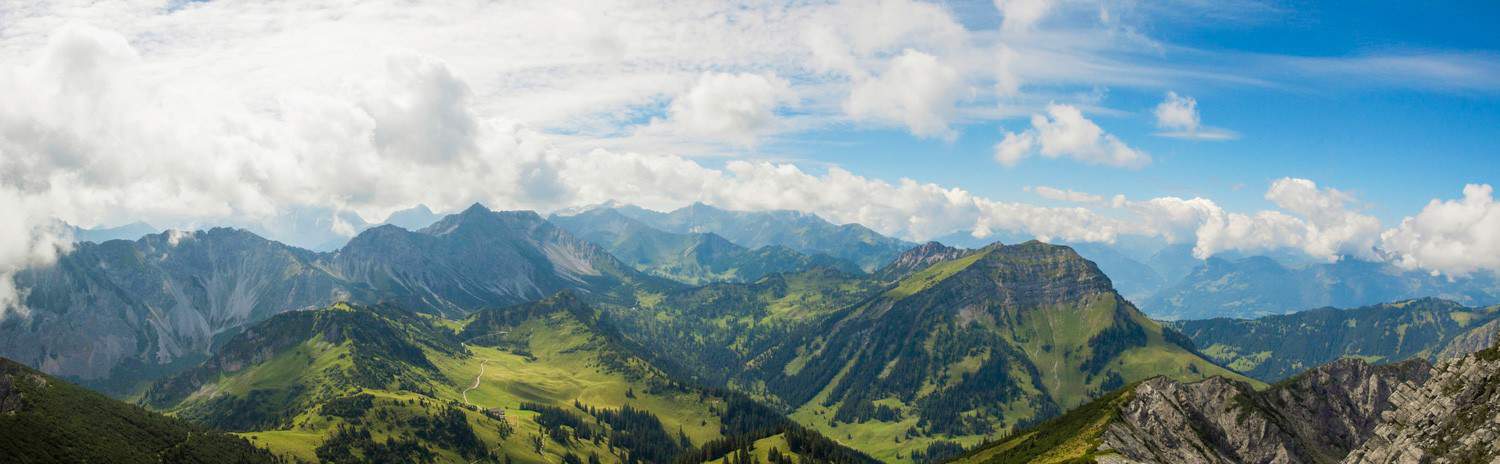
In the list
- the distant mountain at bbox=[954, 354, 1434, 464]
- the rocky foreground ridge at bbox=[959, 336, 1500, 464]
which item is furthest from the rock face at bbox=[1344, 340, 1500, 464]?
the distant mountain at bbox=[954, 354, 1434, 464]

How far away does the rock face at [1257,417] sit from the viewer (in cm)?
15912

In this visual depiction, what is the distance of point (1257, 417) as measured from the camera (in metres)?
172

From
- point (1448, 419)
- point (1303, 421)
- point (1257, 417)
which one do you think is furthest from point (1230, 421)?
point (1448, 419)

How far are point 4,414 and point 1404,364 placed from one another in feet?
1232

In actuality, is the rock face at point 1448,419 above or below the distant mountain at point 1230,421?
above

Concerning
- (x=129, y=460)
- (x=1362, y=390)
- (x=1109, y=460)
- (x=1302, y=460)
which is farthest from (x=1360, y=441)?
(x=129, y=460)

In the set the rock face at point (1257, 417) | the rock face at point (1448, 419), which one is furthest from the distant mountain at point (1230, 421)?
the rock face at point (1448, 419)

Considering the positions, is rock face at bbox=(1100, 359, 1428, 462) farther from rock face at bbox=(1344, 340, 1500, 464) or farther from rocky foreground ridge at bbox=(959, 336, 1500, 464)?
rock face at bbox=(1344, 340, 1500, 464)

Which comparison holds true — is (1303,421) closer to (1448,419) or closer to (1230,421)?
(1230,421)

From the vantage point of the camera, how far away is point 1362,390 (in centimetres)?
19200

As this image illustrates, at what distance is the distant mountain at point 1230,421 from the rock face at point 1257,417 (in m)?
0.21

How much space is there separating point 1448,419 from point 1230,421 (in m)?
53.1

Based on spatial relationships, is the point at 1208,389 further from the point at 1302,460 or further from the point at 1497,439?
the point at 1497,439

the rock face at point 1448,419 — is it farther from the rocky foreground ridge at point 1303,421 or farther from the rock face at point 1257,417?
the rock face at point 1257,417
